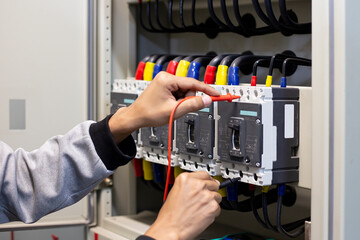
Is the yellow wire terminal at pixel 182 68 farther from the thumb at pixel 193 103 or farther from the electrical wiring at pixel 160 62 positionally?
the thumb at pixel 193 103

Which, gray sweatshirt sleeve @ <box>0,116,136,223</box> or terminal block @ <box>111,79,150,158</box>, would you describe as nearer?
gray sweatshirt sleeve @ <box>0,116,136,223</box>

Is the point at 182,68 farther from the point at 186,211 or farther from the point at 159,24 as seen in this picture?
the point at 186,211

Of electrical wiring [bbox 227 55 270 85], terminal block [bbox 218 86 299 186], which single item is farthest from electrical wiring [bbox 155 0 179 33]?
terminal block [bbox 218 86 299 186]

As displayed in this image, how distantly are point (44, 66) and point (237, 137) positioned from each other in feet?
2.74

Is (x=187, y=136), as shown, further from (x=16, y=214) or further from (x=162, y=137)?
(x=16, y=214)

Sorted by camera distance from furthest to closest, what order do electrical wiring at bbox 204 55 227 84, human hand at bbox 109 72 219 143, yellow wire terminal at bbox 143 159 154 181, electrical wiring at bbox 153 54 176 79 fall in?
1. yellow wire terminal at bbox 143 159 154 181
2. electrical wiring at bbox 153 54 176 79
3. electrical wiring at bbox 204 55 227 84
4. human hand at bbox 109 72 219 143

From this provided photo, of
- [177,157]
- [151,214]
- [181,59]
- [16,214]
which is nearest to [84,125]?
[16,214]

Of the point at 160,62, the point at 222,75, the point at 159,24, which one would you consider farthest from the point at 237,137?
the point at 159,24

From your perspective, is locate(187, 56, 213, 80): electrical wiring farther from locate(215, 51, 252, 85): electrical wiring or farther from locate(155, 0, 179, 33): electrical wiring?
locate(155, 0, 179, 33): electrical wiring

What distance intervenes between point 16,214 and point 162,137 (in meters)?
0.55

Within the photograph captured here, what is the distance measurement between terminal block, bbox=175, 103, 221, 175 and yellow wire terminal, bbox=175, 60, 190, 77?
0.53 feet

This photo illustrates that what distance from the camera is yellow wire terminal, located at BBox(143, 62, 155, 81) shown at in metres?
1.99

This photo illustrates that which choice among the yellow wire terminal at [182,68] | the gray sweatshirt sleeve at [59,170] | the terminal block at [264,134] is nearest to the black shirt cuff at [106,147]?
the gray sweatshirt sleeve at [59,170]

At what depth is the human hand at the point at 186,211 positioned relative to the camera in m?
1.20
